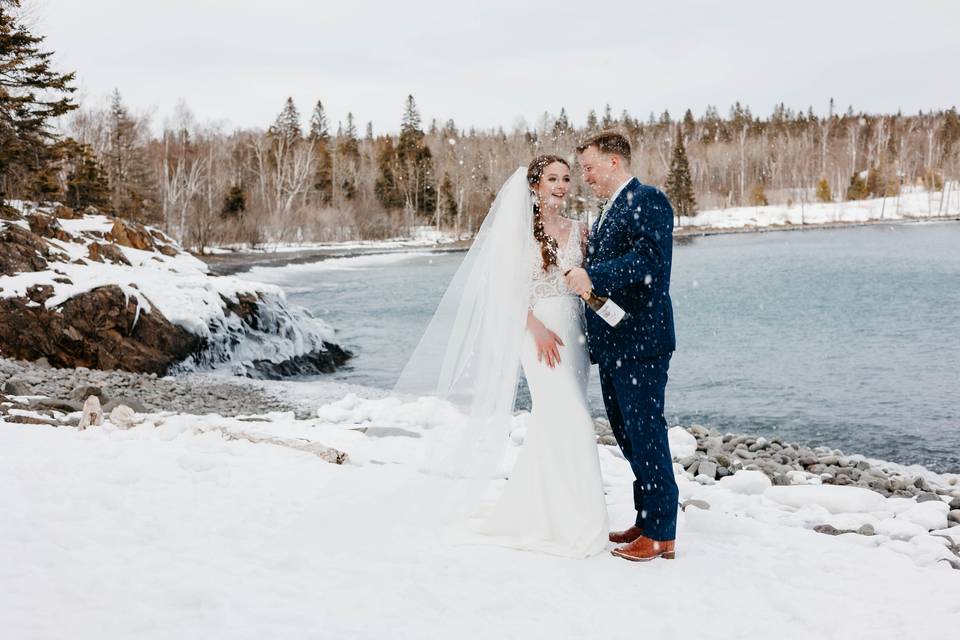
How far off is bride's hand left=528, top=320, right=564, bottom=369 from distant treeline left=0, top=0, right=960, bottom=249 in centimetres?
113

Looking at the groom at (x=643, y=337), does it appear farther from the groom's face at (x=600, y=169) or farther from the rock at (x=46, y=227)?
the rock at (x=46, y=227)

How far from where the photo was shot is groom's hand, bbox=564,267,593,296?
3611 millimetres

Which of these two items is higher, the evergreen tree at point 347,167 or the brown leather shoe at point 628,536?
the evergreen tree at point 347,167

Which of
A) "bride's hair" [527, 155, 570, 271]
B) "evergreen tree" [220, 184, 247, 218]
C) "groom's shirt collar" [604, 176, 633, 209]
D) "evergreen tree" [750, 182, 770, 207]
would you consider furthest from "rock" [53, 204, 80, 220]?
"evergreen tree" [750, 182, 770, 207]

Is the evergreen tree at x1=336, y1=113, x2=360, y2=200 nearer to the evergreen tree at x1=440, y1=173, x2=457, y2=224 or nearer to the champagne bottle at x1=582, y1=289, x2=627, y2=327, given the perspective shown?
the evergreen tree at x1=440, y1=173, x2=457, y2=224

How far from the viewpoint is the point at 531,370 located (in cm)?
408

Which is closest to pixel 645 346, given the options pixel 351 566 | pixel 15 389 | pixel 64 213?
pixel 351 566

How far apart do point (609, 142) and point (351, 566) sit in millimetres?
2408

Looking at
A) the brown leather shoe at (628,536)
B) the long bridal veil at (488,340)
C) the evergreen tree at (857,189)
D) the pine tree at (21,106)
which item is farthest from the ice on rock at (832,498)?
the evergreen tree at (857,189)

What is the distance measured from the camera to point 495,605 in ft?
10.1

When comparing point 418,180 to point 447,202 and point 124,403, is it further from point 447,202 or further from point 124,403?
point 124,403

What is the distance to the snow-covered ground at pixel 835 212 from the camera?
73325 millimetres

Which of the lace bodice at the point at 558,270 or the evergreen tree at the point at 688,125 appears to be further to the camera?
the evergreen tree at the point at 688,125

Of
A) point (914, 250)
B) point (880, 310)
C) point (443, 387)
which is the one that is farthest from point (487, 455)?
point (914, 250)
